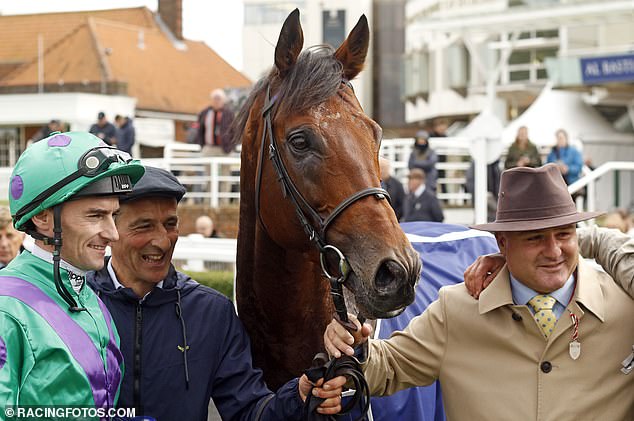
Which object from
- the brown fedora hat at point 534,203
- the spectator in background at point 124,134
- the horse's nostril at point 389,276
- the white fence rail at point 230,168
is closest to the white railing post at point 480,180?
the white fence rail at point 230,168

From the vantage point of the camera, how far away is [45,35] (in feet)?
120

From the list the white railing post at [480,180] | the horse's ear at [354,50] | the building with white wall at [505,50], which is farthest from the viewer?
the building with white wall at [505,50]

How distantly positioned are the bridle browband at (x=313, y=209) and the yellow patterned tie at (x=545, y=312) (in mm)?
609

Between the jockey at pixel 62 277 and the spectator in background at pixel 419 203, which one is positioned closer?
the jockey at pixel 62 277

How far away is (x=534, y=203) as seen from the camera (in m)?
2.64

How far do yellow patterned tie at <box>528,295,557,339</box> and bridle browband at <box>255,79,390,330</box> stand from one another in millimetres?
609

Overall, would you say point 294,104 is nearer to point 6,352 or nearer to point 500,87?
point 6,352

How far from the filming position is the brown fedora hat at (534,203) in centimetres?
259

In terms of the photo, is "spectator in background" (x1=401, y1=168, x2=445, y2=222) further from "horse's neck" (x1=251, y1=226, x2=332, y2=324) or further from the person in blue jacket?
the person in blue jacket

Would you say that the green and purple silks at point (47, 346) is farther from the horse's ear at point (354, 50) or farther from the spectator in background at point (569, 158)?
the spectator in background at point (569, 158)

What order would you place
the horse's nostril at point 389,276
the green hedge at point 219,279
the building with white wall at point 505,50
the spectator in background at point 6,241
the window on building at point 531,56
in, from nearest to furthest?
1. the horse's nostril at point 389,276
2. the spectator in background at point 6,241
3. the green hedge at point 219,279
4. the building with white wall at point 505,50
5. the window on building at point 531,56

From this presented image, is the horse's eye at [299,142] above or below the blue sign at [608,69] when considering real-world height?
below

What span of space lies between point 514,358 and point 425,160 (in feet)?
25.6

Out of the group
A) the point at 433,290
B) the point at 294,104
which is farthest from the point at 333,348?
the point at 433,290
